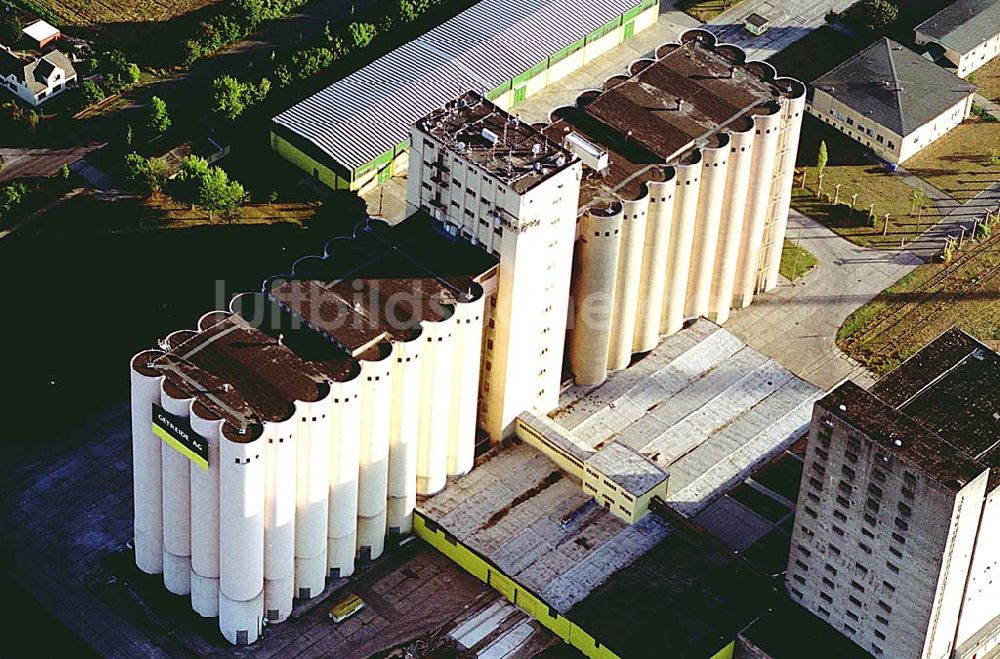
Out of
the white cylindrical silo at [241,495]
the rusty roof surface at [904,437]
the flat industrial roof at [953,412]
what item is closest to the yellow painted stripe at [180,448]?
the white cylindrical silo at [241,495]

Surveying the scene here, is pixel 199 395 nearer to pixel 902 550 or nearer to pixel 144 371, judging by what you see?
pixel 144 371

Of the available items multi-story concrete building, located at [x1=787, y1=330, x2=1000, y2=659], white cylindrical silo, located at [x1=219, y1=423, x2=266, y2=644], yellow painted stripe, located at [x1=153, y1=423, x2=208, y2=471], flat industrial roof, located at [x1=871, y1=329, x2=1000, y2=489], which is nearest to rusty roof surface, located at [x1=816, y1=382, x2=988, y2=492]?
multi-story concrete building, located at [x1=787, y1=330, x2=1000, y2=659]

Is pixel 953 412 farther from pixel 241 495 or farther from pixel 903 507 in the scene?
pixel 241 495

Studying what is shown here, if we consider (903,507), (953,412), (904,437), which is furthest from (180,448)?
(953,412)

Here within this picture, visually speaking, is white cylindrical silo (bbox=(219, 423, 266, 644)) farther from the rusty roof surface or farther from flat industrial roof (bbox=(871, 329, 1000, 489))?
flat industrial roof (bbox=(871, 329, 1000, 489))

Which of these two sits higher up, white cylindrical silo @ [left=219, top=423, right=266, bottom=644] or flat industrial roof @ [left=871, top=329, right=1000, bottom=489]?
flat industrial roof @ [left=871, top=329, right=1000, bottom=489]

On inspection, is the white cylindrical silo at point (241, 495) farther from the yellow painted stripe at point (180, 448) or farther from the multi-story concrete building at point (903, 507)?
the multi-story concrete building at point (903, 507)

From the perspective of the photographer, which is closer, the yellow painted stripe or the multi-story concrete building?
the multi-story concrete building
